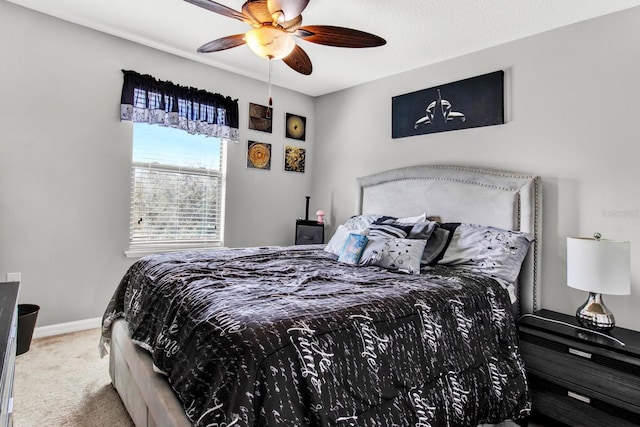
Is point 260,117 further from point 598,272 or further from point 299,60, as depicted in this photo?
point 598,272

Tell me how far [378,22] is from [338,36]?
66 cm

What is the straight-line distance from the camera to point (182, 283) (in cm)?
169

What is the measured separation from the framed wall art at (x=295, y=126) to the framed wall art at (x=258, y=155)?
0.38 meters

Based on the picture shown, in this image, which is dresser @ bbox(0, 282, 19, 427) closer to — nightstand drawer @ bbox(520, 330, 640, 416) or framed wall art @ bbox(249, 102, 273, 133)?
nightstand drawer @ bbox(520, 330, 640, 416)

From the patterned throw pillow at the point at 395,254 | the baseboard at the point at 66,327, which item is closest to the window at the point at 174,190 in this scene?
the baseboard at the point at 66,327

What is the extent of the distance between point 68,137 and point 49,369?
183 cm

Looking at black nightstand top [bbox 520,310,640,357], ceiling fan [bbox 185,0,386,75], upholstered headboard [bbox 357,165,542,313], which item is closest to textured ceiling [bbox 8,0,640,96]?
ceiling fan [bbox 185,0,386,75]

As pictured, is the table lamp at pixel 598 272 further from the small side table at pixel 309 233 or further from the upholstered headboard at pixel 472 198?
the small side table at pixel 309 233

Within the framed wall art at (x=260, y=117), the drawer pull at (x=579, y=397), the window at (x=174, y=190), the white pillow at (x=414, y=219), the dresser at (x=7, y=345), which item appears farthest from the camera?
the framed wall art at (x=260, y=117)

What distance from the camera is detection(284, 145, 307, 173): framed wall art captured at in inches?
173

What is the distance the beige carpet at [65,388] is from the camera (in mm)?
1868

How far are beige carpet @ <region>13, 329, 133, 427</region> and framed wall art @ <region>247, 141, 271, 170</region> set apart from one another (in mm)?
2328

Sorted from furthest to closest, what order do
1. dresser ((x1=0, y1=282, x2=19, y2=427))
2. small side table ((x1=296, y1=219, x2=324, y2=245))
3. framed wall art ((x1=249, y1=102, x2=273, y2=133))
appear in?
framed wall art ((x1=249, y1=102, x2=273, y2=133))
small side table ((x1=296, y1=219, x2=324, y2=245))
dresser ((x1=0, y1=282, x2=19, y2=427))

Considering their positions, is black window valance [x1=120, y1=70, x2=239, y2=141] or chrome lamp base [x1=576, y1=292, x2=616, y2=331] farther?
black window valance [x1=120, y1=70, x2=239, y2=141]
